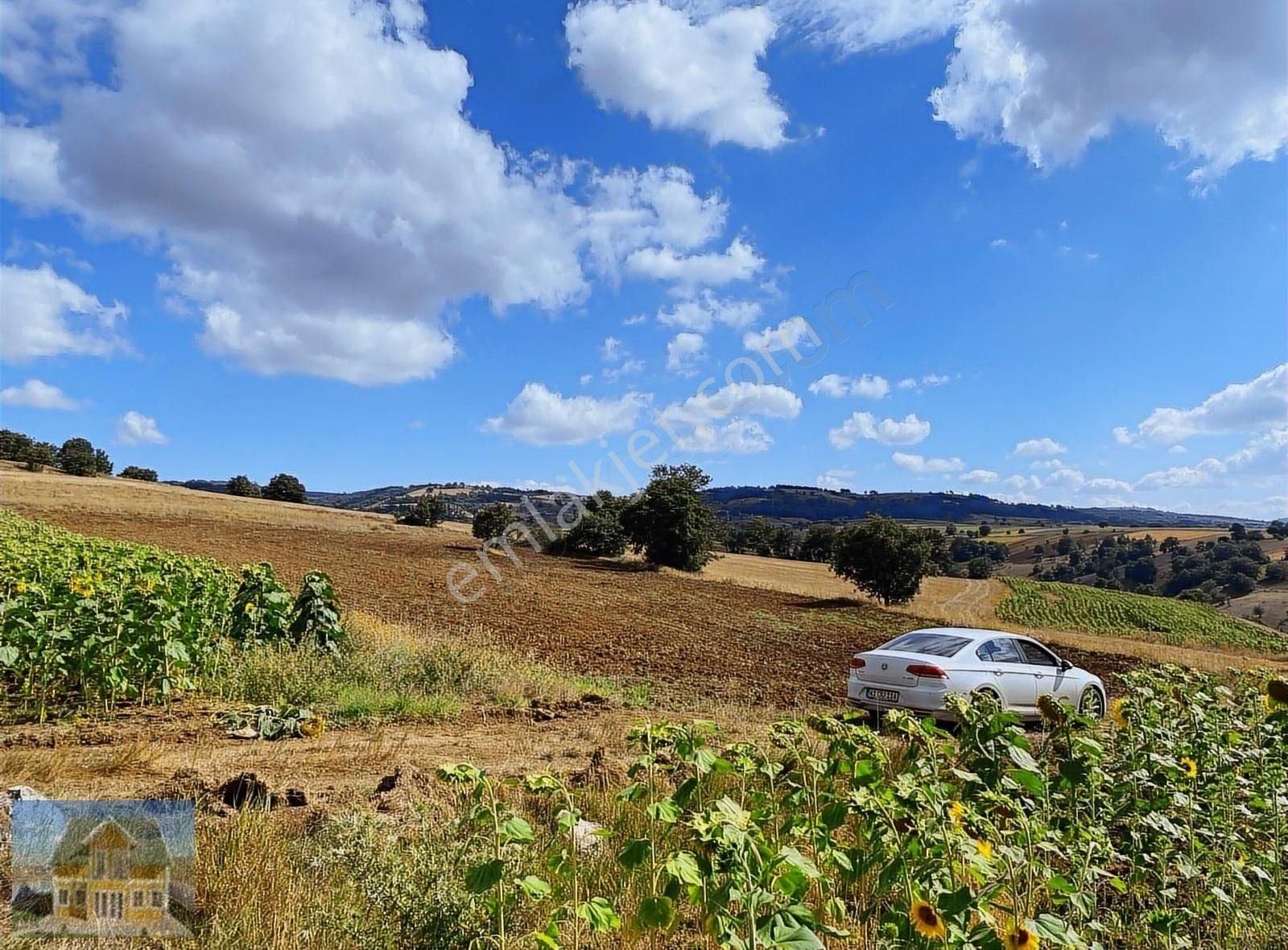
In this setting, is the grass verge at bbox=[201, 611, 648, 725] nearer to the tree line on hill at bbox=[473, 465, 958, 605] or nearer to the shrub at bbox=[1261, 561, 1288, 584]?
the tree line on hill at bbox=[473, 465, 958, 605]

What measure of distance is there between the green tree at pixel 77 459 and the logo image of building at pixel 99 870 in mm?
104274

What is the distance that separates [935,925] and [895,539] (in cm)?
3701

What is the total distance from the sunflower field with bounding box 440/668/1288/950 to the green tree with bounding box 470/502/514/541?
174 ft

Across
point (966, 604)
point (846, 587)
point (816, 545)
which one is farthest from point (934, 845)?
point (816, 545)

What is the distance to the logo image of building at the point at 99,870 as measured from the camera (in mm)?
2996

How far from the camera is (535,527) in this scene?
56.1m

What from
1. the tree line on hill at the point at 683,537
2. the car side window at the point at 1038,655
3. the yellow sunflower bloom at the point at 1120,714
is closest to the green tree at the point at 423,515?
the tree line on hill at the point at 683,537

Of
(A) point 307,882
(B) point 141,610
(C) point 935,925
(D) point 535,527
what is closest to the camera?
(C) point 935,925

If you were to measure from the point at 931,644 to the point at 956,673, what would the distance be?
708 mm

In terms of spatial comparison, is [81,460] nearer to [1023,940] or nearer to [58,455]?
[58,455]

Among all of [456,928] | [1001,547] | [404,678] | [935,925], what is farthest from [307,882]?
[1001,547]

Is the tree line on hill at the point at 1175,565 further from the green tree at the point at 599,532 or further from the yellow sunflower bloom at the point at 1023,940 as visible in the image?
the yellow sunflower bloom at the point at 1023,940

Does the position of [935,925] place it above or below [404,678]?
above

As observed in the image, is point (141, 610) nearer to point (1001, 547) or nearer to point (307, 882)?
point (307, 882)
